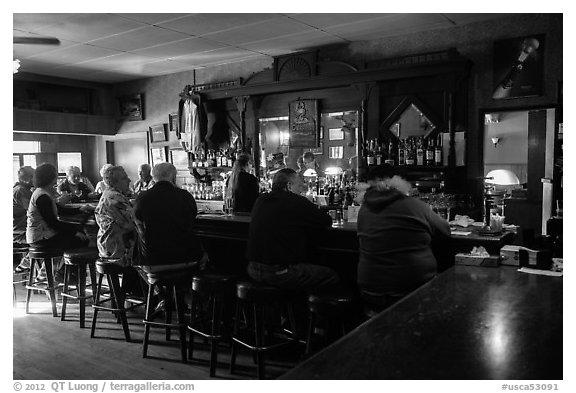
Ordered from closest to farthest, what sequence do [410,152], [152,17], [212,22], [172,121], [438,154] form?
[152,17], [212,22], [438,154], [410,152], [172,121]

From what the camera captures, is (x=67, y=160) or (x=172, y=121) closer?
(x=172, y=121)

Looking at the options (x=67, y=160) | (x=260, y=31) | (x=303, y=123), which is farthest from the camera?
(x=67, y=160)

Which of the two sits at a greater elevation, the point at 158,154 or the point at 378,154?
the point at 158,154

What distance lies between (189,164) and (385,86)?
3463 mm

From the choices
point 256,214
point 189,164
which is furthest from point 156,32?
point 256,214

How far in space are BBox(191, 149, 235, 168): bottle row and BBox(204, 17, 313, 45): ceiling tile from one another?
1823 millimetres

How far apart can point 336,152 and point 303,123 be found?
605 mm

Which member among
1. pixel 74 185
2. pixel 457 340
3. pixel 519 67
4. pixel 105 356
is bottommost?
pixel 105 356

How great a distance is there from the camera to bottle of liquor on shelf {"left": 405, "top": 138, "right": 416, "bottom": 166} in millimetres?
5770

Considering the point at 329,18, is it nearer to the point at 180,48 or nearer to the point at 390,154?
the point at 390,154

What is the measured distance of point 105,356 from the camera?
381 cm

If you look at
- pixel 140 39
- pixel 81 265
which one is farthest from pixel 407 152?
pixel 81 265

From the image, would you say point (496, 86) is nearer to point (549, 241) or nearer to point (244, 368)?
point (549, 241)

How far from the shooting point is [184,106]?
7840mm
